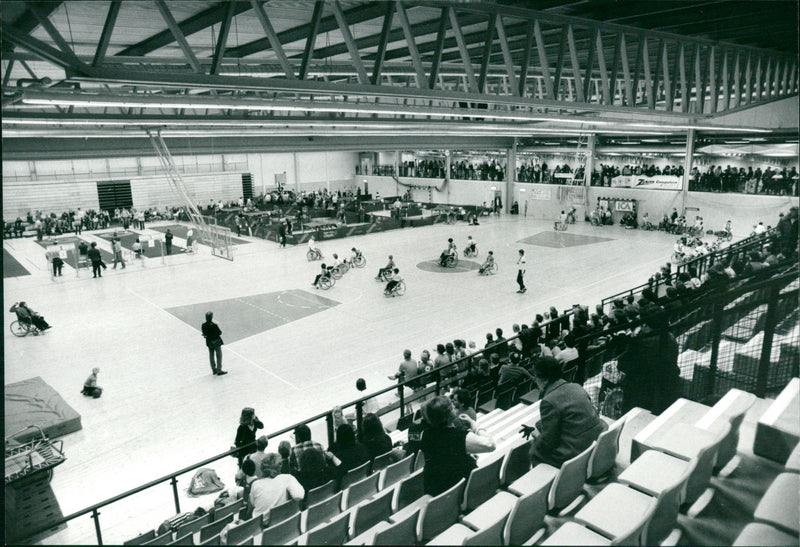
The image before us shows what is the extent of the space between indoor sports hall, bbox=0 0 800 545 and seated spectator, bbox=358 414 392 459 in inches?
1.6

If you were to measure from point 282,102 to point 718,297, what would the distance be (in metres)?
7.30

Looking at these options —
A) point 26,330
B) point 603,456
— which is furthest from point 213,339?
point 603,456

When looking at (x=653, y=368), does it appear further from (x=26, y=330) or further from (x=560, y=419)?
(x=26, y=330)

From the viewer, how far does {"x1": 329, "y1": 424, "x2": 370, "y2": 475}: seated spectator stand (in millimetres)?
5953

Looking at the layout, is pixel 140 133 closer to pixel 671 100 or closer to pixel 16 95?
pixel 16 95

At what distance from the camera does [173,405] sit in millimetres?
10344

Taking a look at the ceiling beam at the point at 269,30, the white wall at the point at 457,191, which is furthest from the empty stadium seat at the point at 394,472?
the white wall at the point at 457,191

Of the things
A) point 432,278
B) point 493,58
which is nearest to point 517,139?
point 432,278

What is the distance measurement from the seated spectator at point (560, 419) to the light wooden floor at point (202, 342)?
3.42m

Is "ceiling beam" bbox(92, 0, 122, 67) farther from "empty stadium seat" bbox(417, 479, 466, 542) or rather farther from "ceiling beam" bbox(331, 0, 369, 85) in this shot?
"empty stadium seat" bbox(417, 479, 466, 542)

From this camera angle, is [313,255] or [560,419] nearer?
[560,419]

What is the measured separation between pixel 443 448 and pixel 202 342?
1132 cm

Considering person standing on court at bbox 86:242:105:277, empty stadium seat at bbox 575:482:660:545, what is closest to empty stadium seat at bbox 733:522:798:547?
empty stadium seat at bbox 575:482:660:545

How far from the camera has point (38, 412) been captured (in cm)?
952
